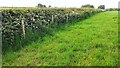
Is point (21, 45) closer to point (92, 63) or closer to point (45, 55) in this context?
point (45, 55)

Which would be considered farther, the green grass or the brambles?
the brambles

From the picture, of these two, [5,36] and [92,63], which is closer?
[92,63]

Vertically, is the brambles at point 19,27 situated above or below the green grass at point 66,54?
above

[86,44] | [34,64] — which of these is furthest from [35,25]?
[34,64]

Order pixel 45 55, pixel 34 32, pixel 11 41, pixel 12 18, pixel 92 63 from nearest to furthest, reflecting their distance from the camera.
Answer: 1. pixel 92 63
2. pixel 45 55
3. pixel 11 41
4. pixel 12 18
5. pixel 34 32

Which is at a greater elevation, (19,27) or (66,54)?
(19,27)

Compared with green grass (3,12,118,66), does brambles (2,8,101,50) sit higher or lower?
higher

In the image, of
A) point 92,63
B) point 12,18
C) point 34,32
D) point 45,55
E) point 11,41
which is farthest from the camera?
point 34,32

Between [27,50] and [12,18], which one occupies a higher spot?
[12,18]

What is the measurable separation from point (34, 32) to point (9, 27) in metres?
2.45

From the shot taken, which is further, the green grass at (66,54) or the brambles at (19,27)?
the brambles at (19,27)

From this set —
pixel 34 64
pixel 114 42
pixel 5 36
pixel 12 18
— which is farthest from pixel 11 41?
pixel 114 42

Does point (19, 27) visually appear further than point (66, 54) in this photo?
Yes

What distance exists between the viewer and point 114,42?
41.9ft
